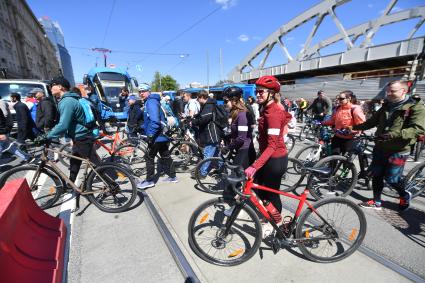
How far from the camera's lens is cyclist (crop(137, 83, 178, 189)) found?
393cm

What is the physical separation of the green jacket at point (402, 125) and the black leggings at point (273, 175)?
170 cm

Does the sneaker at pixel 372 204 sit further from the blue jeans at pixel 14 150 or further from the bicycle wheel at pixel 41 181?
the blue jeans at pixel 14 150

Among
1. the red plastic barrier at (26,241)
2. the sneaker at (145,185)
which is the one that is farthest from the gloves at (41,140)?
the sneaker at (145,185)

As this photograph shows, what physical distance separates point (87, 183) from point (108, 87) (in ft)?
37.6

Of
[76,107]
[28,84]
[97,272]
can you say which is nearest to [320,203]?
[97,272]

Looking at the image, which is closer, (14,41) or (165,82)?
(14,41)

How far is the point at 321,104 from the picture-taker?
7438 mm

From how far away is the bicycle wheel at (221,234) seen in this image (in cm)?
227

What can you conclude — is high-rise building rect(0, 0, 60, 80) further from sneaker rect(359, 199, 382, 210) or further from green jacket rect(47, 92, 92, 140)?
sneaker rect(359, 199, 382, 210)

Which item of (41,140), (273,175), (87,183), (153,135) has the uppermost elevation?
(41,140)

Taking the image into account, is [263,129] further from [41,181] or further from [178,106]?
[178,106]

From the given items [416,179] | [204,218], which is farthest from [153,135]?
[416,179]

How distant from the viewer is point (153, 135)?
405 centimetres

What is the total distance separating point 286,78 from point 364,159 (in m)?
48.2
